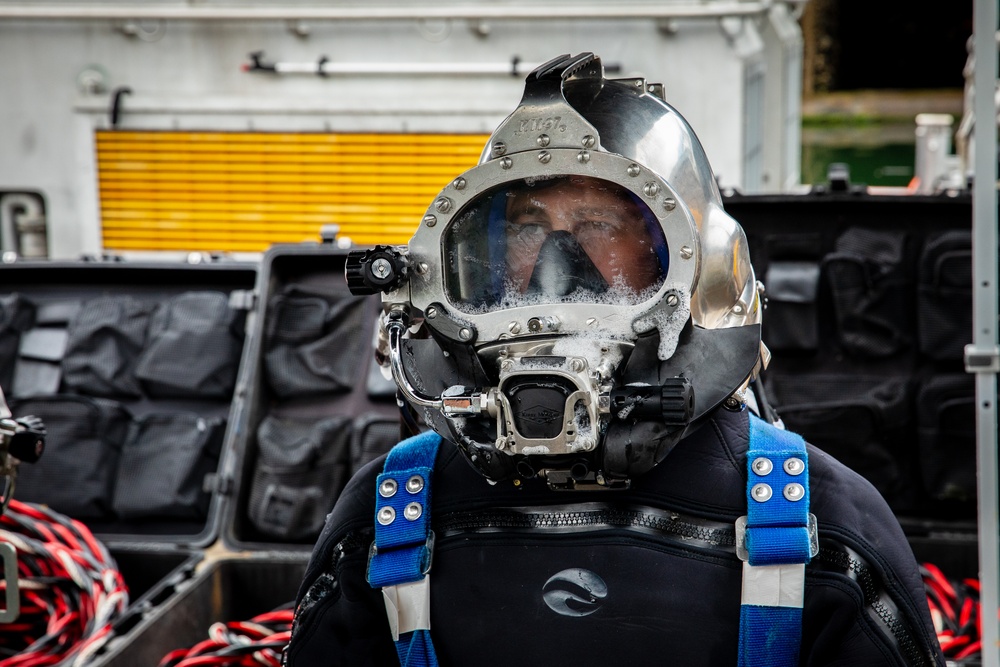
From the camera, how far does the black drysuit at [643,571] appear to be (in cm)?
135

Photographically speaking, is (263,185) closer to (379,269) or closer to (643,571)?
(379,269)

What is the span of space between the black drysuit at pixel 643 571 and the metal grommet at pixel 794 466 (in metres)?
0.06

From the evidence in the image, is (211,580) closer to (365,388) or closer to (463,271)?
(365,388)

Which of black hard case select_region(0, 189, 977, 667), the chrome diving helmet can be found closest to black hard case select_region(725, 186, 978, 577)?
black hard case select_region(0, 189, 977, 667)

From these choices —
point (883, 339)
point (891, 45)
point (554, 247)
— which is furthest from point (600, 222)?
point (891, 45)

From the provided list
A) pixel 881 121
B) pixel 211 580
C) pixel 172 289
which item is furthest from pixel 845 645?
pixel 881 121

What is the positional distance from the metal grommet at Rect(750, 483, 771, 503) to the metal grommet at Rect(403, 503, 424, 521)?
1.44 feet

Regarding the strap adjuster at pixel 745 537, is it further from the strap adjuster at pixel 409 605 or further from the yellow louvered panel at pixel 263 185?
the yellow louvered panel at pixel 263 185

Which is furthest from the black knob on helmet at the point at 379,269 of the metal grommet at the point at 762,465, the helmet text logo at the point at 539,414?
the metal grommet at the point at 762,465

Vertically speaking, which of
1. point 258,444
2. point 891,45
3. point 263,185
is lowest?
point 258,444

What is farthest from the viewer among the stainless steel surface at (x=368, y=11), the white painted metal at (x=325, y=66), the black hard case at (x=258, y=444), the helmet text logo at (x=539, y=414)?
the white painted metal at (x=325, y=66)

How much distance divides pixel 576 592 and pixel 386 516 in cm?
28

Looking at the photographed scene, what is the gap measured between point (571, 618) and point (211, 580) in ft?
6.14

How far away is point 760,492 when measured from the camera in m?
1.35
